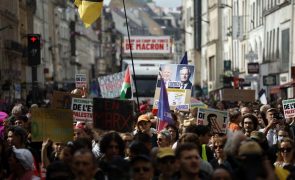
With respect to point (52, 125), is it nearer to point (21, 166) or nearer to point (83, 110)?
point (83, 110)

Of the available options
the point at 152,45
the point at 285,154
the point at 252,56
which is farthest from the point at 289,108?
the point at 252,56

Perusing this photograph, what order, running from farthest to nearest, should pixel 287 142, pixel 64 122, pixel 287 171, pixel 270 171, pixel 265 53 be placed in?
pixel 265 53 → pixel 64 122 → pixel 287 142 → pixel 287 171 → pixel 270 171

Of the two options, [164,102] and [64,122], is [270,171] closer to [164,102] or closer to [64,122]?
[64,122]

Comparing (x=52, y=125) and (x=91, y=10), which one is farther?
(x=91, y=10)

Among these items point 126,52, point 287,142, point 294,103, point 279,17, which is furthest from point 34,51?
point 279,17

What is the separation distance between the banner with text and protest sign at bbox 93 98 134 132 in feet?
114

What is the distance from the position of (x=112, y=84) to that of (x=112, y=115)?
1020 cm

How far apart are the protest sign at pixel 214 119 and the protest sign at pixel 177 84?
424 cm

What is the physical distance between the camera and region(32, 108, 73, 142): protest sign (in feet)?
47.1

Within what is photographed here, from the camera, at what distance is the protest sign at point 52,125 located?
565 inches

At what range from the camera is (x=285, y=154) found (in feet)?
41.8

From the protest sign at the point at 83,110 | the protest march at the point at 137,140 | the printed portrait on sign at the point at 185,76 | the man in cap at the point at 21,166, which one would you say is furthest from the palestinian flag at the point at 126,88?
the man in cap at the point at 21,166

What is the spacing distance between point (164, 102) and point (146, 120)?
1.59 meters

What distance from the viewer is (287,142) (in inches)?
506
